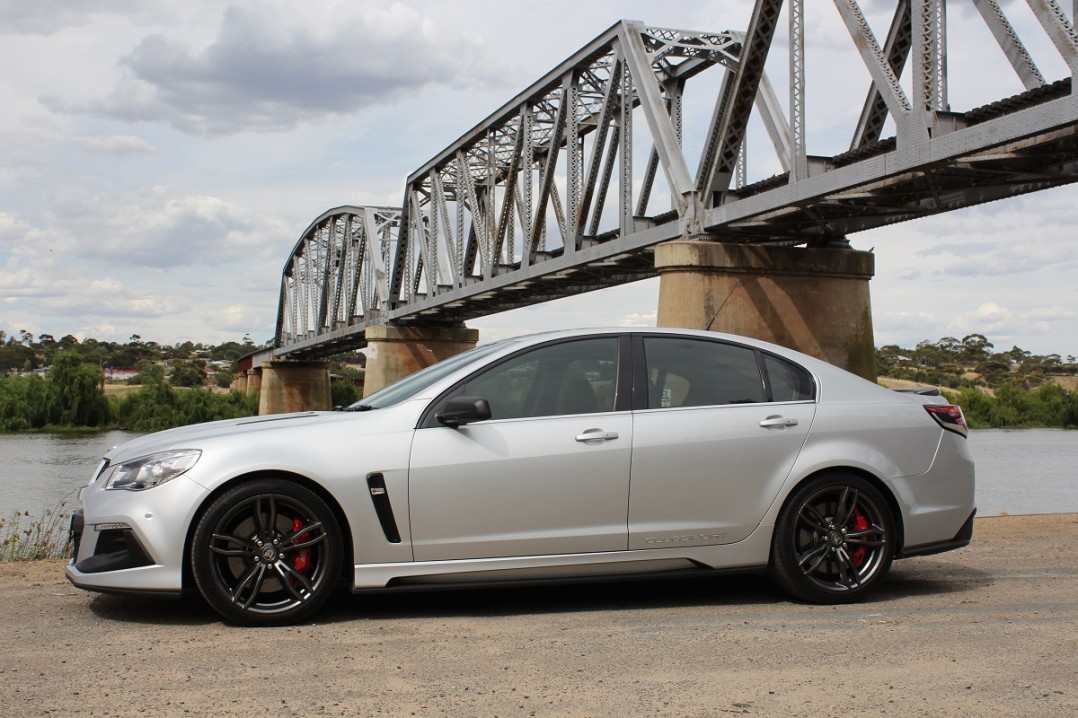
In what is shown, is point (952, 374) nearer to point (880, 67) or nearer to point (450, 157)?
point (450, 157)

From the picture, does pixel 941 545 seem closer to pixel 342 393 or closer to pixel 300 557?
pixel 300 557

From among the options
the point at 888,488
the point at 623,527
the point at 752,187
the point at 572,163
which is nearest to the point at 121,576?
the point at 623,527

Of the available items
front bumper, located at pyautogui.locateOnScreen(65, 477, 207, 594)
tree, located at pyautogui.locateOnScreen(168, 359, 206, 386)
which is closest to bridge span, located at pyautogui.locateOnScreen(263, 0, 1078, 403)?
front bumper, located at pyautogui.locateOnScreen(65, 477, 207, 594)

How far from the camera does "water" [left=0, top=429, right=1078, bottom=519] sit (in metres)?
22.0

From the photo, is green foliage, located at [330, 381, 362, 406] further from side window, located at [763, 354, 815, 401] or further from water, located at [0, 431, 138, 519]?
side window, located at [763, 354, 815, 401]

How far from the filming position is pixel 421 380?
5.95 m

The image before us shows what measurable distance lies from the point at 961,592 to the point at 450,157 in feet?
140

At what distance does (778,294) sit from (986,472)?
12.9 metres

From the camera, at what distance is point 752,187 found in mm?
19844

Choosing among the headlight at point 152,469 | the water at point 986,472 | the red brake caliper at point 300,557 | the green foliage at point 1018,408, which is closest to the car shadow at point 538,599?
the red brake caliper at point 300,557

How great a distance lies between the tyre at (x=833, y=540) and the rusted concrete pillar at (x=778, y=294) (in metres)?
13.4

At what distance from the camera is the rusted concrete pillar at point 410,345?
167 feet

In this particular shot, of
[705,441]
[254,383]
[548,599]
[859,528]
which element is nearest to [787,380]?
[705,441]

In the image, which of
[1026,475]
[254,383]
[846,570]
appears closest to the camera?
[846,570]
